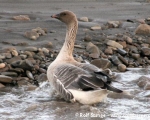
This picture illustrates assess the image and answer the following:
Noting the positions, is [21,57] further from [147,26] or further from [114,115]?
[147,26]

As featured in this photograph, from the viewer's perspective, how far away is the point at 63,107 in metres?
8.17

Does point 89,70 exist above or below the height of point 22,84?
above

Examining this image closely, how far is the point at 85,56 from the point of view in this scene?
1105cm

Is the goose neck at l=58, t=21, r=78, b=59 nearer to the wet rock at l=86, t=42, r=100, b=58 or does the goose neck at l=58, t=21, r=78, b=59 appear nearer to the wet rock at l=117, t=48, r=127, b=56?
the wet rock at l=86, t=42, r=100, b=58

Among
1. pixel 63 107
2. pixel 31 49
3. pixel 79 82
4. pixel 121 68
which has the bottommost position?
pixel 121 68

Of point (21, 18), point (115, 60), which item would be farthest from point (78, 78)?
point (21, 18)

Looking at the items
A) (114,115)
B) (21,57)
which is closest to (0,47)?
(21,57)

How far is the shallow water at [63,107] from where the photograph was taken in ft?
25.6

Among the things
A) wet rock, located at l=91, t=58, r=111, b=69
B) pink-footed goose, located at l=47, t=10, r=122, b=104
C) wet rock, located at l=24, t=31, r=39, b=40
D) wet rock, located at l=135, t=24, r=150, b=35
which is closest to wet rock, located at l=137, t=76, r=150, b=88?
wet rock, located at l=91, t=58, r=111, b=69

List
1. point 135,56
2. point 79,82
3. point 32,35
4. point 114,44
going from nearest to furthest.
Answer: point 79,82 → point 135,56 → point 32,35 → point 114,44

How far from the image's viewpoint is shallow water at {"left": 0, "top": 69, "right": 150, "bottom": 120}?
7.79 metres

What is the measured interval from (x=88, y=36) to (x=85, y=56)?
3.78ft

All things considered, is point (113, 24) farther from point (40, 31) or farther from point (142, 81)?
point (142, 81)

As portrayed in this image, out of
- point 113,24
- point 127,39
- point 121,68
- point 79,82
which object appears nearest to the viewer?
point 79,82
